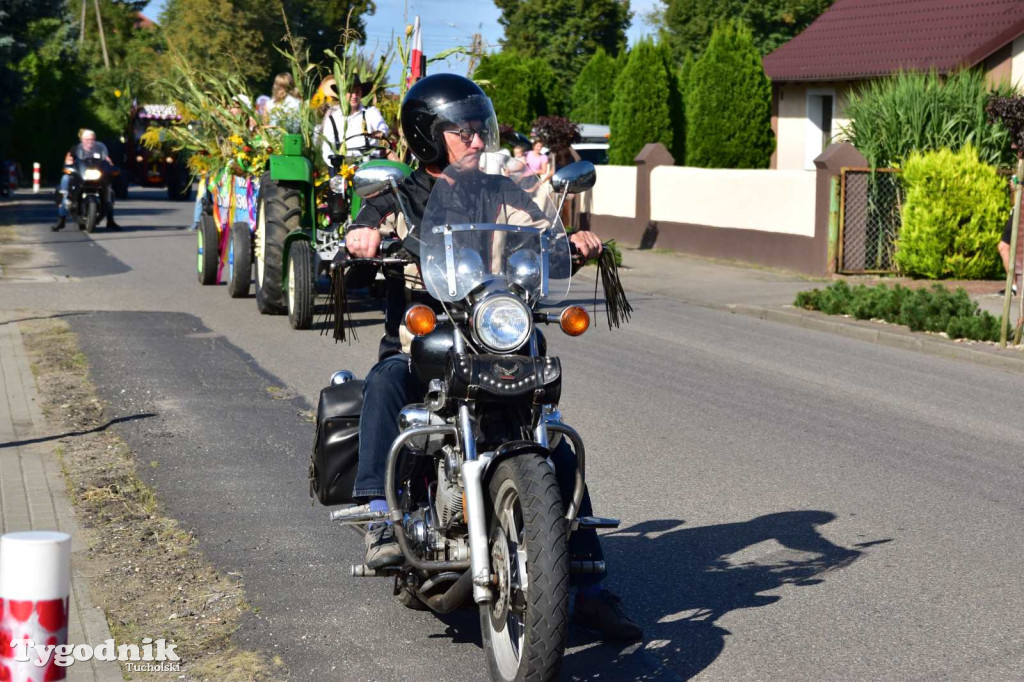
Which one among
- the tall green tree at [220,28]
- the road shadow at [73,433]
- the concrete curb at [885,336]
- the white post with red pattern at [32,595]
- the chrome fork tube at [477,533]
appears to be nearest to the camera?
the white post with red pattern at [32,595]

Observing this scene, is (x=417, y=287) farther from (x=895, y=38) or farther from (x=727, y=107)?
(x=727, y=107)

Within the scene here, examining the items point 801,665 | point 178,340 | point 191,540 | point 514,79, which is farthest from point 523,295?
point 514,79

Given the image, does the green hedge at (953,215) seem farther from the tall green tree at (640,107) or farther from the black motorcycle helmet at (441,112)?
the black motorcycle helmet at (441,112)

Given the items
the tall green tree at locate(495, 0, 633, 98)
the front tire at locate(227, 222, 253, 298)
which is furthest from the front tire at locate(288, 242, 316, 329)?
the tall green tree at locate(495, 0, 633, 98)

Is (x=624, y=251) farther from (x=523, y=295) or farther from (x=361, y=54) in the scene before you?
(x=523, y=295)

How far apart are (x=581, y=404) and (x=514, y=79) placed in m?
26.2

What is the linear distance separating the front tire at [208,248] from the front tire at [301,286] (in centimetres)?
381

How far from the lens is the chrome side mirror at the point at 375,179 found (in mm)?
4594

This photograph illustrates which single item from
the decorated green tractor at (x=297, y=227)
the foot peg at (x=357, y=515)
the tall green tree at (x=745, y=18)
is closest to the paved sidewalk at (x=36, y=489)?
the foot peg at (x=357, y=515)

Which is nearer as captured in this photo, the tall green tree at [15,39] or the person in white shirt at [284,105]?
the person in white shirt at [284,105]

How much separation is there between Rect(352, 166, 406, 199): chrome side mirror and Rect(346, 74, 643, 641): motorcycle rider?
0.15 metres

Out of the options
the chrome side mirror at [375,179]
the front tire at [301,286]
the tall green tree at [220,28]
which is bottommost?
the front tire at [301,286]

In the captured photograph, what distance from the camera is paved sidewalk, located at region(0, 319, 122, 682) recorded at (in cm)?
487

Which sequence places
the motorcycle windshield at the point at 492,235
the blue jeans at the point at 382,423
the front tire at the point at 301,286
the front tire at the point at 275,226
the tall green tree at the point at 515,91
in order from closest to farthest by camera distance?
the motorcycle windshield at the point at 492,235, the blue jeans at the point at 382,423, the front tire at the point at 301,286, the front tire at the point at 275,226, the tall green tree at the point at 515,91
